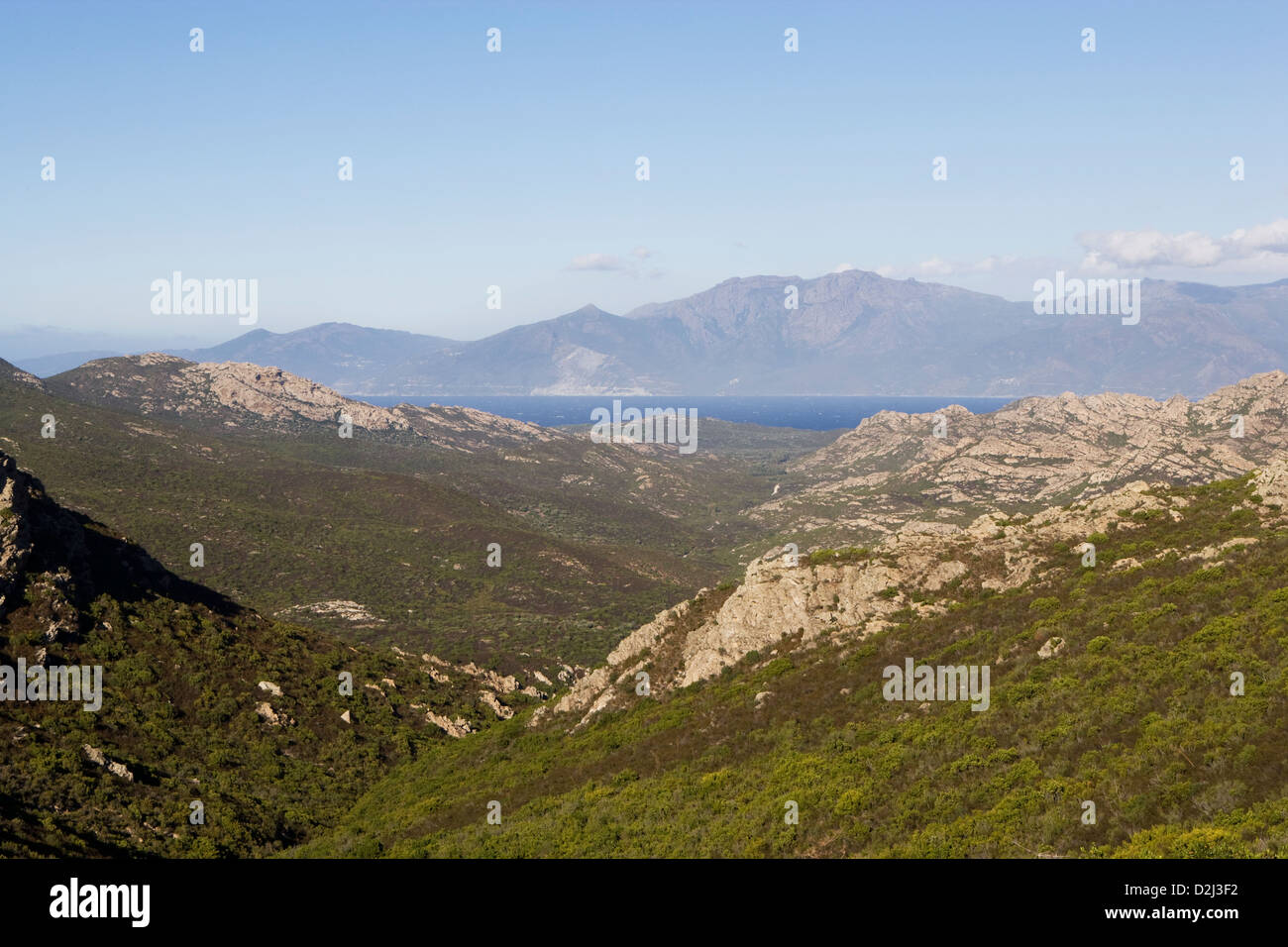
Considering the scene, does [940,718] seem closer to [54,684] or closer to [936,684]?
[936,684]

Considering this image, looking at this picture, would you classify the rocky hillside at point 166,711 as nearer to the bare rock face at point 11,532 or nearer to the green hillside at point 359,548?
the bare rock face at point 11,532

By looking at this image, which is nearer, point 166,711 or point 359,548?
point 166,711

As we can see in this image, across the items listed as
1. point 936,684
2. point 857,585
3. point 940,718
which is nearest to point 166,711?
point 857,585

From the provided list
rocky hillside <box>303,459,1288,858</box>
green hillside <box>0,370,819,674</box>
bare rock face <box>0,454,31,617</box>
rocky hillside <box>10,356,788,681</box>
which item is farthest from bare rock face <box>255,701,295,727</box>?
Answer: green hillside <box>0,370,819,674</box>
